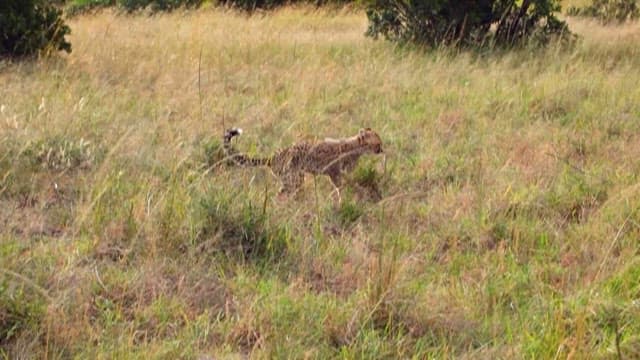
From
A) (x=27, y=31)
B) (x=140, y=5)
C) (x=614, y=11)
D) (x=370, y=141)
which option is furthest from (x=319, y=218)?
(x=140, y=5)

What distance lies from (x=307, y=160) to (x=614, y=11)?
8515 millimetres

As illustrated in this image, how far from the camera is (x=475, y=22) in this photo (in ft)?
29.5

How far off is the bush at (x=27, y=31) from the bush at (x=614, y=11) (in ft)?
23.4

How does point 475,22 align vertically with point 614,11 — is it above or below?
above

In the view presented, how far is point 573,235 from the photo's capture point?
13.0 ft

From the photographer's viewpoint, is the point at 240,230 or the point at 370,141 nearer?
the point at 240,230

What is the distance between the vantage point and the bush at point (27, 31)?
7918mm

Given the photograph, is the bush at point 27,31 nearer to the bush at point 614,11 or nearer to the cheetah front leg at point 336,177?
the cheetah front leg at point 336,177

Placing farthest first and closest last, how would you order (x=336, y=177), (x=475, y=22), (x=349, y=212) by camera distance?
(x=475, y=22) < (x=336, y=177) < (x=349, y=212)

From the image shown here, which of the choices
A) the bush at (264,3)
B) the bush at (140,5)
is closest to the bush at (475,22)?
the bush at (264,3)

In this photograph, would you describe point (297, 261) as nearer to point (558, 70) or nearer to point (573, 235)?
point (573, 235)

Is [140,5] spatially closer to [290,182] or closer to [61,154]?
[61,154]

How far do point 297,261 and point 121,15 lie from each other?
9.81 meters

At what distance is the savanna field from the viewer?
3.03 m
